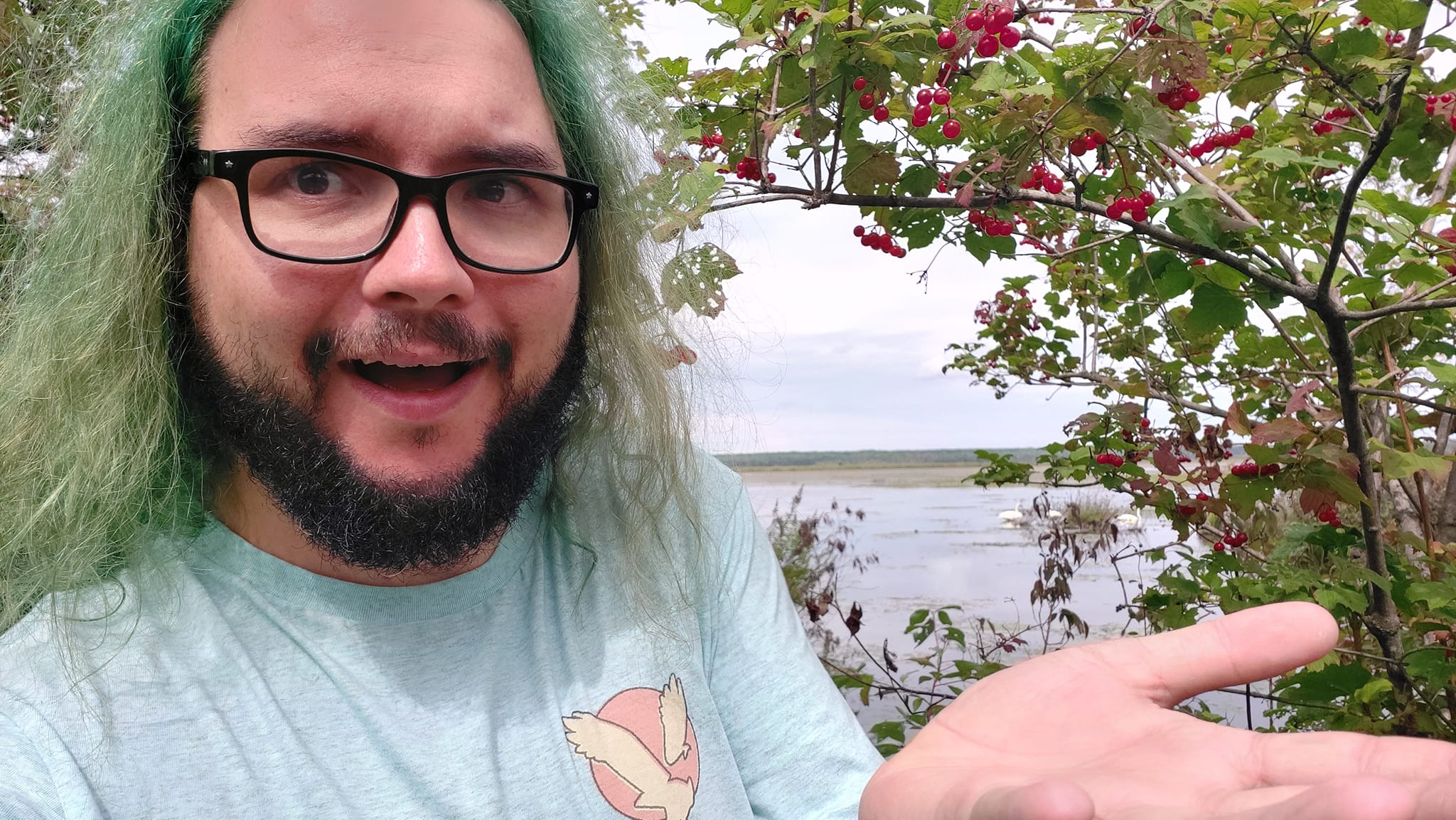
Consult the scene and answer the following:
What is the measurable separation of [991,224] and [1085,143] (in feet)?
0.87

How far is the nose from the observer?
1039mm

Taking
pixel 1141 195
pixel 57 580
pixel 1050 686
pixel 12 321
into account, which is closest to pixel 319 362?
pixel 57 580

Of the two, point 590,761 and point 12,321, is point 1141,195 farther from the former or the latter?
point 12,321

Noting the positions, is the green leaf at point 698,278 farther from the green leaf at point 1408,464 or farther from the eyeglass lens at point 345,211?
the green leaf at point 1408,464

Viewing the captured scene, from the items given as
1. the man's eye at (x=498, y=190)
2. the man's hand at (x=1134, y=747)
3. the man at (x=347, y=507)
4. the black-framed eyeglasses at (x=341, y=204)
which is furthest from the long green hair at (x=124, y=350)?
the man's hand at (x=1134, y=747)

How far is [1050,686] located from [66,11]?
1.84m

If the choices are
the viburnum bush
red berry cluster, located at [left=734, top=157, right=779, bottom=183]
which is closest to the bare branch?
the viburnum bush

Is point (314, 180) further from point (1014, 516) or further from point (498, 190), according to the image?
point (1014, 516)

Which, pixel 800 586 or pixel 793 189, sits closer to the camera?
pixel 793 189

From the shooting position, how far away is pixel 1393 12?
1816 mm

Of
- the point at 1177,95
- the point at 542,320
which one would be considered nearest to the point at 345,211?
the point at 542,320

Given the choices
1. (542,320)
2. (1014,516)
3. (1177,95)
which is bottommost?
(1014,516)

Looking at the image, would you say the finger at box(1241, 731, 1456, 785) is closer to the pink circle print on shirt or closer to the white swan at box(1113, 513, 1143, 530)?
the pink circle print on shirt

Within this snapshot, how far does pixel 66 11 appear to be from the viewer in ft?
5.09
